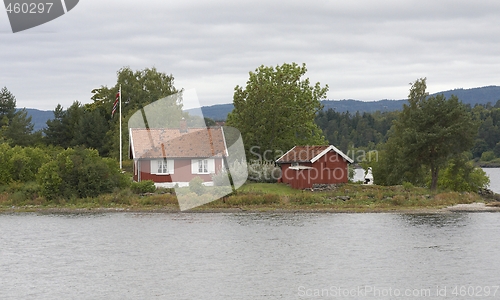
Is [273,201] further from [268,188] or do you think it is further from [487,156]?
[487,156]

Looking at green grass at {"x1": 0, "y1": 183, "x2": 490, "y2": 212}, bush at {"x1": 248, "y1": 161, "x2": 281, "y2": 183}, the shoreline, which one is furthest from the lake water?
bush at {"x1": 248, "y1": 161, "x2": 281, "y2": 183}

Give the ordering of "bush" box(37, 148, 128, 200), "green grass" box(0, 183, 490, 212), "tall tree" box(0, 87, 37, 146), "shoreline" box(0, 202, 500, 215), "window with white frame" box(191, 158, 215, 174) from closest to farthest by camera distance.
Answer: "shoreline" box(0, 202, 500, 215)
"green grass" box(0, 183, 490, 212)
"bush" box(37, 148, 128, 200)
"window with white frame" box(191, 158, 215, 174)
"tall tree" box(0, 87, 37, 146)

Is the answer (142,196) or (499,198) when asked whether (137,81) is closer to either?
(142,196)

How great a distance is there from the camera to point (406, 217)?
160 ft

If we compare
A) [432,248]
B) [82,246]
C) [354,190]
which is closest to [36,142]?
[354,190]

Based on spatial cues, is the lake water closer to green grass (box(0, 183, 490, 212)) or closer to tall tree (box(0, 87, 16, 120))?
green grass (box(0, 183, 490, 212))

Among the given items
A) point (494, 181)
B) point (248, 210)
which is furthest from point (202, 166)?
point (494, 181)

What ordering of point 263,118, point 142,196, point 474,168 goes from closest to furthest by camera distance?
1. point 142,196
2. point 474,168
3. point 263,118

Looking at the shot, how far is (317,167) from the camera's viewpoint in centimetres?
5612

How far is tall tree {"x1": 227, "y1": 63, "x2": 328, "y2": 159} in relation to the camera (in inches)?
2579

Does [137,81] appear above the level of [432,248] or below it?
above

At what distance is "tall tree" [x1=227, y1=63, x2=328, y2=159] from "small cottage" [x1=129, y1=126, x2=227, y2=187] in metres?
5.05

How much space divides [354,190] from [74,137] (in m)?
42.8

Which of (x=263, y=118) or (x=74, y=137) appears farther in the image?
(x=74, y=137)
